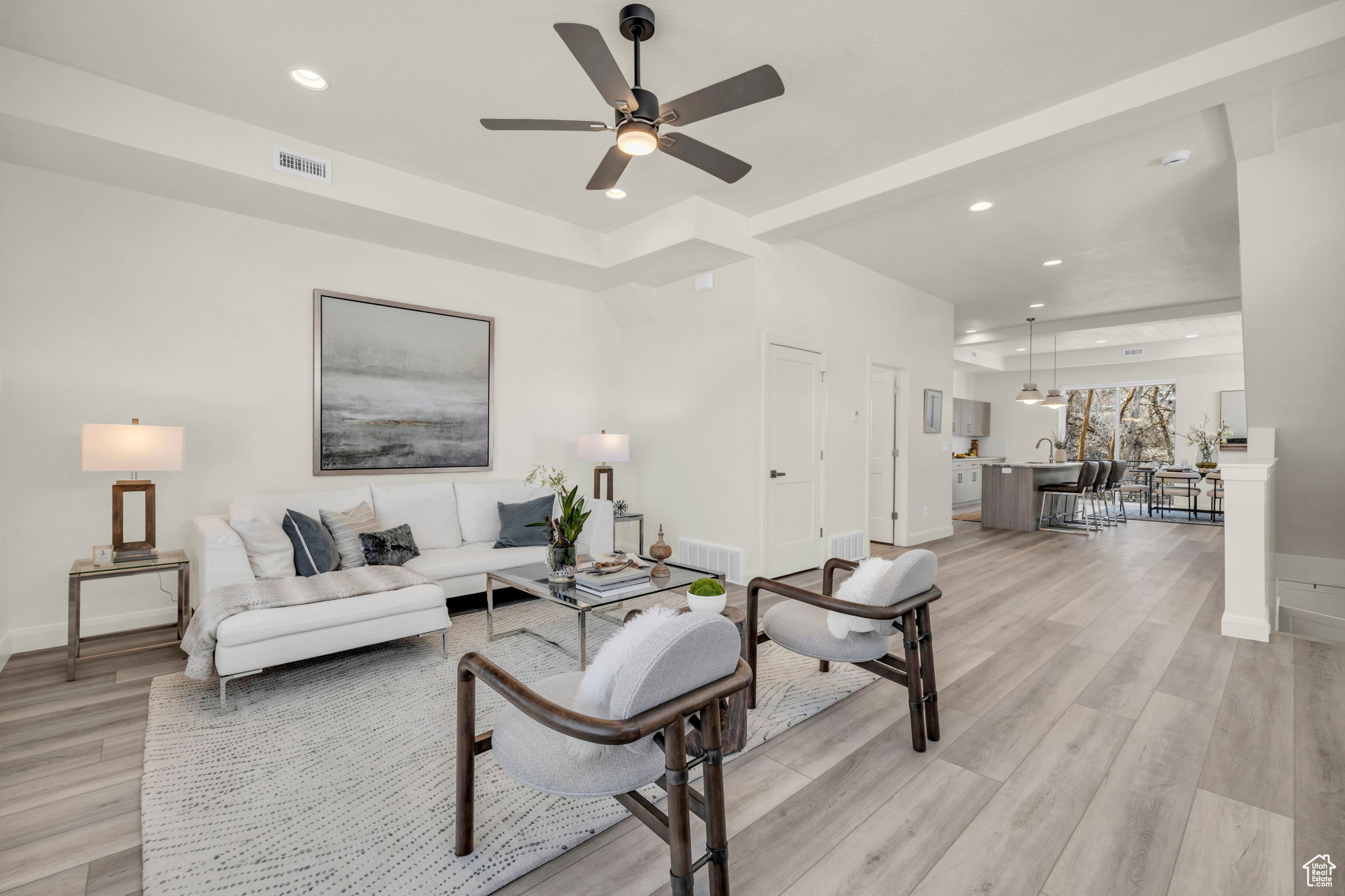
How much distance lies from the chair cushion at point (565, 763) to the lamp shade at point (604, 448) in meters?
3.57

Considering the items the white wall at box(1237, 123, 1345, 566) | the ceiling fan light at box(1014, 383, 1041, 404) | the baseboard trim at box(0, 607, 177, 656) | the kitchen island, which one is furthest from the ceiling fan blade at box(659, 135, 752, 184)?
the ceiling fan light at box(1014, 383, 1041, 404)

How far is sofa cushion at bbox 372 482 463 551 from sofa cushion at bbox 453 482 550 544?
5 cm

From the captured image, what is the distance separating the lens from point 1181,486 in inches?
392

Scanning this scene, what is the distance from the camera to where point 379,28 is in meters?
2.55

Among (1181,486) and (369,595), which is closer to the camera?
(369,595)

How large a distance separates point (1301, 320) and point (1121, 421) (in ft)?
27.9

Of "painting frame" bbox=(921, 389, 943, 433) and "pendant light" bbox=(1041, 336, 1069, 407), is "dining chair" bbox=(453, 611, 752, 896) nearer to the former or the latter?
"painting frame" bbox=(921, 389, 943, 433)

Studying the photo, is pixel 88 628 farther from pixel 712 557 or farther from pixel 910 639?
pixel 910 639

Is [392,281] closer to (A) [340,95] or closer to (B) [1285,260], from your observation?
(A) [340,95]

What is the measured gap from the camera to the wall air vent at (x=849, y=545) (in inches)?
217

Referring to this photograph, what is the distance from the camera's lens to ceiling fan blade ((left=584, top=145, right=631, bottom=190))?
267 centimetres

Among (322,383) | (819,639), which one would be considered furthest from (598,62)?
(322,383)

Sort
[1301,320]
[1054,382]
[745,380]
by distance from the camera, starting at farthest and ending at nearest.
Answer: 1. [1054,382]
2. [745,380]
3. [1301,320]

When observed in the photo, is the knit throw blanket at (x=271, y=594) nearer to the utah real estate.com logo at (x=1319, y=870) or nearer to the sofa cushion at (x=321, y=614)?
the sofa cushion at (x=321, y=614)
